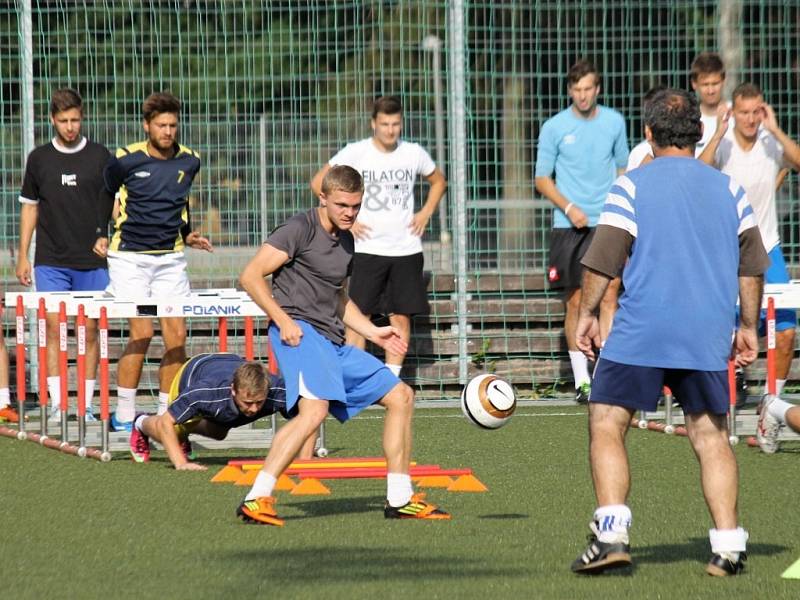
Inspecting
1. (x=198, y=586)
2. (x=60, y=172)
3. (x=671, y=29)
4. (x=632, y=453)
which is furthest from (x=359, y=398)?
(x=671, y=29)

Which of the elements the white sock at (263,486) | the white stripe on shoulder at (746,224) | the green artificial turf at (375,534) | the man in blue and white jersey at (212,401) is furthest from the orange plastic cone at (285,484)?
the white stripe on shoulder at (746,224)

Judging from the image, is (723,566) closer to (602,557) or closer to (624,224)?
(602,557)

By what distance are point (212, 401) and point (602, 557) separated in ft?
12.2

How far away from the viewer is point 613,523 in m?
6.44

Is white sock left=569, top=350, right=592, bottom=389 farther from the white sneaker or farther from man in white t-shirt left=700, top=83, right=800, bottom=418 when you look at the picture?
the white sneaker

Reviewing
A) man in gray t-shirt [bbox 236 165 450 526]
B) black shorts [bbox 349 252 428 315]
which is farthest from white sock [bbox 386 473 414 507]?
black shorts [bbox 349 252 428 315]

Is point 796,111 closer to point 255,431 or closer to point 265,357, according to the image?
point 265,357

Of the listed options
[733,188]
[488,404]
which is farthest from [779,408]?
[733,188]

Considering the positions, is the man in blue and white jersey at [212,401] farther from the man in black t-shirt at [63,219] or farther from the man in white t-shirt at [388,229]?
the man in white t-shirt at [388,229]

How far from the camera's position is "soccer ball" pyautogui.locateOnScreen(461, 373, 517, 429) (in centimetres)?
823

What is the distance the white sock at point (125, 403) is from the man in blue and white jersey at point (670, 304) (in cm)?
555

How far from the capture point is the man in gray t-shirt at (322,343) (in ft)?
25.9

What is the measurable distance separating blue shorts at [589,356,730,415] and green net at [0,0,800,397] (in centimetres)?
799

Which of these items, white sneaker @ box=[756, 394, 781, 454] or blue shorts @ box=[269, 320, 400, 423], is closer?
blue shorts @ box=[269, 320, 400, 423]
